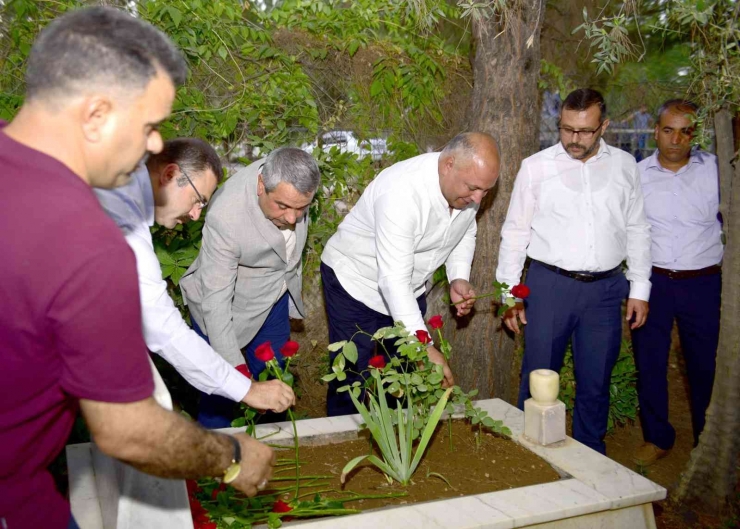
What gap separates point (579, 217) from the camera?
358 cm

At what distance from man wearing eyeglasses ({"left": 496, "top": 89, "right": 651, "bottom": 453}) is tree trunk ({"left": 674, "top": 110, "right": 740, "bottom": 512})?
41 cm

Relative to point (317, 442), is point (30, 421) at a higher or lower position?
higher

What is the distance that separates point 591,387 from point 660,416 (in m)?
0.85

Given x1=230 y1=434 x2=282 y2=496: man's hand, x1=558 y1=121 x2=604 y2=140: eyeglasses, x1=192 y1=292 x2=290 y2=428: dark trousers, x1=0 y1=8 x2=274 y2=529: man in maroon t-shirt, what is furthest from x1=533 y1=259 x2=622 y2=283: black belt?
x1=0 y1=8 x2=274 y2=529: man in maroon t-shirt

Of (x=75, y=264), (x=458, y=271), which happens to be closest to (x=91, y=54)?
(x=75, y=264)

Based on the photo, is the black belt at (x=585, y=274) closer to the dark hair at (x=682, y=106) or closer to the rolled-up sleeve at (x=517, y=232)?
the rolled-up sleeve at (x=517, y=232)

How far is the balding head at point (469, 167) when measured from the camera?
296cm

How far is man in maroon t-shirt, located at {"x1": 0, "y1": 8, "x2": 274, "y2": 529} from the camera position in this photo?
1.13 metres

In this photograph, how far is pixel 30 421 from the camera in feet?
4.20

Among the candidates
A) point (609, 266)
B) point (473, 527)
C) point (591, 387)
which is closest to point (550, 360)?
point (591, 387)

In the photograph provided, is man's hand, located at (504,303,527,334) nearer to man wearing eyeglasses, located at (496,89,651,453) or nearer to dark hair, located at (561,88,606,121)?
man wearing eyeglasses, located at (496,89,651,453)

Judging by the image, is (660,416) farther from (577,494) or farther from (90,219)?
(90,219)

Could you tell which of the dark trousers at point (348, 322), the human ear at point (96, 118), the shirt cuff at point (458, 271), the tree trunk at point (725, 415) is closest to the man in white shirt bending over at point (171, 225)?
the human ear at point (96, 118)

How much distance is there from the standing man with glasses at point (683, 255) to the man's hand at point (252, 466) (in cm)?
302
